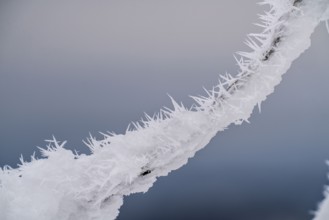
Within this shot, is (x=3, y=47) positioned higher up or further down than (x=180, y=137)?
higher up

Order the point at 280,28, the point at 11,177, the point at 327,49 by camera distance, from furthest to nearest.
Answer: the point at 327,49 < the point at 11,177 < the point at 280,28

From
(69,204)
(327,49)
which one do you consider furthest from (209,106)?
(327,49)

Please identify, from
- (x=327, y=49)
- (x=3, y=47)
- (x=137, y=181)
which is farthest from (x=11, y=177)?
(x=327, y=49)

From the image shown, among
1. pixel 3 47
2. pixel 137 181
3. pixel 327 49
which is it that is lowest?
pixel 137 181

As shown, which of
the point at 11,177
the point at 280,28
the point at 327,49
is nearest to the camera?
the point at 280,28

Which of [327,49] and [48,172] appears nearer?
[48,172]

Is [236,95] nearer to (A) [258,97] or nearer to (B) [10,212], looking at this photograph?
(A) [258,97]

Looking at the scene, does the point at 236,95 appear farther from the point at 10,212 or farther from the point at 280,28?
the point at 10,212
